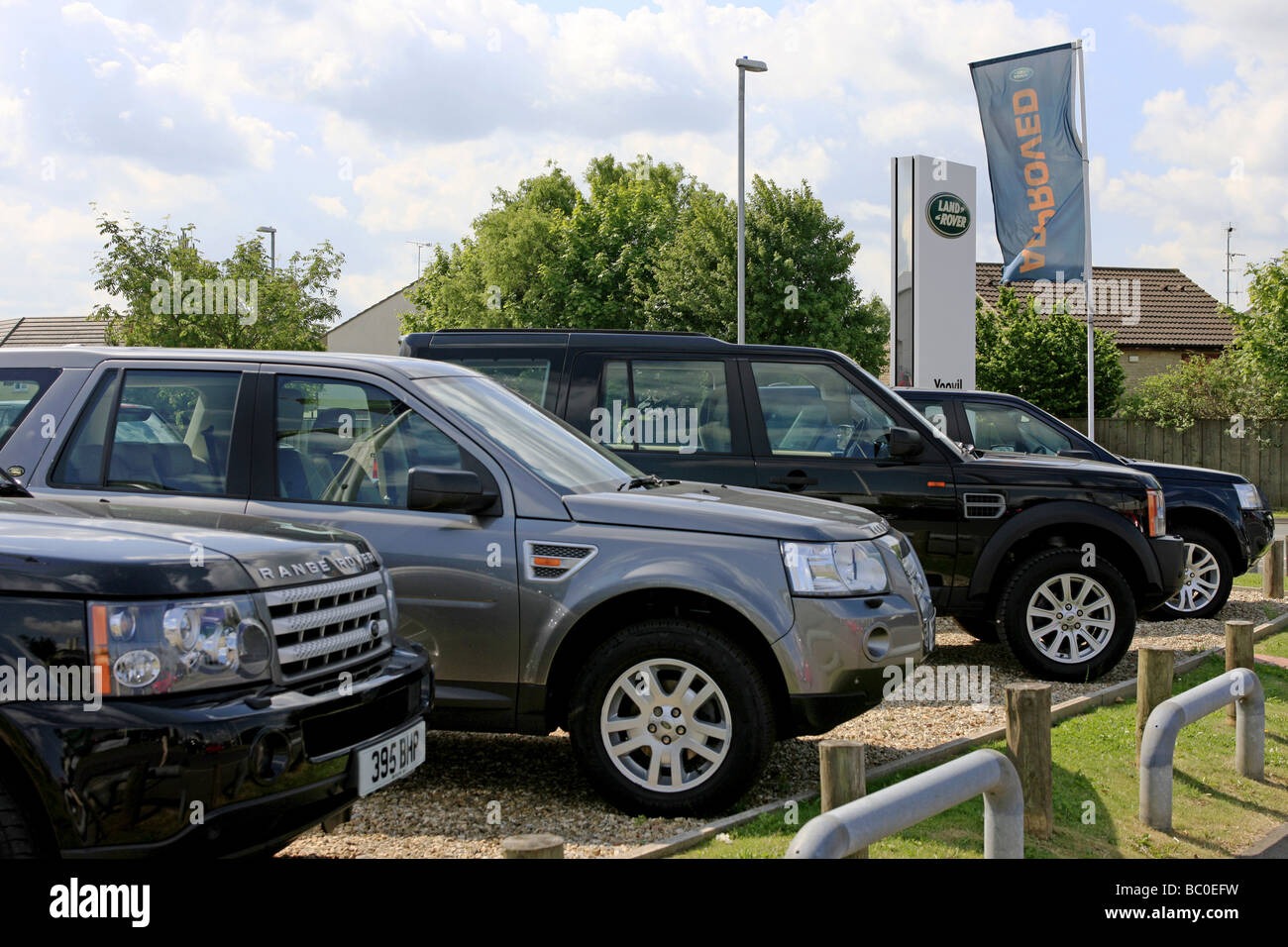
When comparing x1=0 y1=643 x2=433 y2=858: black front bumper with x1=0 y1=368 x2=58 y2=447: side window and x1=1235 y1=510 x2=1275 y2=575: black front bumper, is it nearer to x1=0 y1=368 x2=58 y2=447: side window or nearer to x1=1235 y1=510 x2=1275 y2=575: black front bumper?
x1=0 y1=368 x2=58 y2=447: side window

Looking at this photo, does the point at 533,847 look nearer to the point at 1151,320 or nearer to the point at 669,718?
the point at 669,718

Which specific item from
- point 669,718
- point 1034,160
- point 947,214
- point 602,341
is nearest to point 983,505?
Answer: point 602,341

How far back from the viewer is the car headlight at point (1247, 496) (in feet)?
37.1

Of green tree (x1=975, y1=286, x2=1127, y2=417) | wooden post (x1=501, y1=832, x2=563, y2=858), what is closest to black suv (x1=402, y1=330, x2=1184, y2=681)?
wooden post (x1=501, y1=832, x2=563, y2=858)

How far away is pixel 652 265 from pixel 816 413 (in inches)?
1425

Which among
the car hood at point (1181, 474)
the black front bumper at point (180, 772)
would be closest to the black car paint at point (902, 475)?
the car hood at point (1181, 474)

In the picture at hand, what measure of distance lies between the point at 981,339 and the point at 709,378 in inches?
1056

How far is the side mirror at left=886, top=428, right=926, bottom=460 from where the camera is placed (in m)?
7.70

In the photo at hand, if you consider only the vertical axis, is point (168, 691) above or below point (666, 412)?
below

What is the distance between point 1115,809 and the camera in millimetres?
5629

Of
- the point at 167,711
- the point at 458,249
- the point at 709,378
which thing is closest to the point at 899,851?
the point at 167,711

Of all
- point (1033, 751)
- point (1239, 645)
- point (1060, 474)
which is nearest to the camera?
point (1033, 751)

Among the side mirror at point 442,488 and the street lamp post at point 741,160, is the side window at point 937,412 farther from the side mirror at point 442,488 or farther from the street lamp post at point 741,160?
the street lamp post at point 741,160

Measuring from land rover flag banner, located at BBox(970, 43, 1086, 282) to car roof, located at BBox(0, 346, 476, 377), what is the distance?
1615 centimetres
